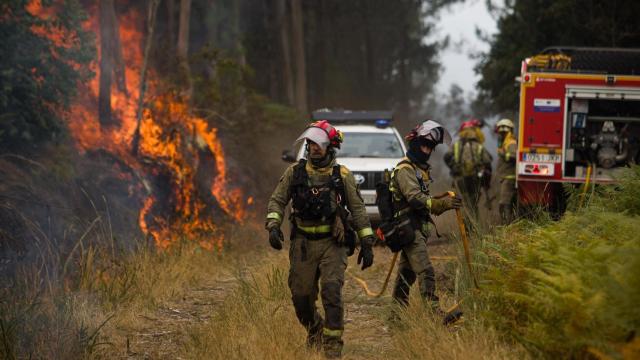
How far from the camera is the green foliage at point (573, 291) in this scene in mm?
4812

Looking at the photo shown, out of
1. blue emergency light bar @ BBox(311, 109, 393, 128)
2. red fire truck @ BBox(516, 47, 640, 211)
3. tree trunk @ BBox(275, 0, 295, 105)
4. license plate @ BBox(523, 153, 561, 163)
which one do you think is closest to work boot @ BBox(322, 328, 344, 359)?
red fire truck @ BBox(516, 47, 640, 211)

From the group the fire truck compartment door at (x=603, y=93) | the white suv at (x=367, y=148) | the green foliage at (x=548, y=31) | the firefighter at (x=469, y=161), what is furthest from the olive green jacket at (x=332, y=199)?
the green foliage at (x=548, y=31)

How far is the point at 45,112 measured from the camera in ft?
41.2

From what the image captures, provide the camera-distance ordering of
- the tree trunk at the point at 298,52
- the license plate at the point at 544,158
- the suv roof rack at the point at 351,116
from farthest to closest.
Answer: the tree trunk at the point at 298,52 → the suv roof rack at the point at 351,116 → the license plate at the point at 544,158

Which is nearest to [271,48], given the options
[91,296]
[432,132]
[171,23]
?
[171,23]

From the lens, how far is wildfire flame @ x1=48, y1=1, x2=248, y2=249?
14.5 metres

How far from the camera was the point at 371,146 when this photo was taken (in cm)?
1466

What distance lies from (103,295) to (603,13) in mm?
15110

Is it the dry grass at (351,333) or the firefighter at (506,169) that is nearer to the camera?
the dry grass at (351,333)

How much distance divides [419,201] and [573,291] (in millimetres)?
2284

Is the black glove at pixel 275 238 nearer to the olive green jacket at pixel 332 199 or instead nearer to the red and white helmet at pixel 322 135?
the olive green jacket at pixel 332 199

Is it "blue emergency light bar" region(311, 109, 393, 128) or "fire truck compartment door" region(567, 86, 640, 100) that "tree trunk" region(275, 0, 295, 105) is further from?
"fire truck compartment door" region(567, 86, 640, 100)

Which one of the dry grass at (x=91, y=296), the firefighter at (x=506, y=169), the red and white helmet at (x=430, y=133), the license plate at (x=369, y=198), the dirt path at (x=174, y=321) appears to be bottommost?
the dirt path at (x=174, y=321)

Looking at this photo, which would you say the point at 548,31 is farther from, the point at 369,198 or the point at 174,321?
the point at 174,321
